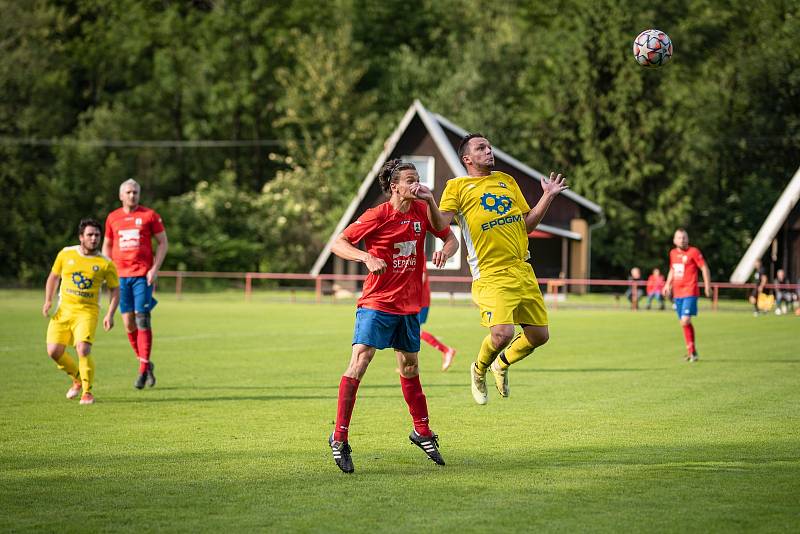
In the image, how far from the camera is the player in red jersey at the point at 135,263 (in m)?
13.9

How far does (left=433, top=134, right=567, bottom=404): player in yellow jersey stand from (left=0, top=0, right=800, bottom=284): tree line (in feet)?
150

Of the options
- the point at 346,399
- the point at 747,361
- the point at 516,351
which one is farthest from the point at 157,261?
the point at 747,361

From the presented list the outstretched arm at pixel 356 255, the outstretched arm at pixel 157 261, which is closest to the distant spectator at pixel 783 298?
the outstretched arm at pixel 157 261

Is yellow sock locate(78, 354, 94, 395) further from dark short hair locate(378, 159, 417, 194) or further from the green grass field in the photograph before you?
dark short hair locate(378, 159, 417, 194)

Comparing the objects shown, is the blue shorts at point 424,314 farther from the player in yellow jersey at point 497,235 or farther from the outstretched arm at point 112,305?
the player in yellow jersey at point 497,235

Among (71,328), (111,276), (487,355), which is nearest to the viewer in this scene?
(487,355)

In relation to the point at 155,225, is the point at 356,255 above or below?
below

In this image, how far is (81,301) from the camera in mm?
12328

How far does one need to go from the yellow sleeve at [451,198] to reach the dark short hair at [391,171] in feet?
3.13

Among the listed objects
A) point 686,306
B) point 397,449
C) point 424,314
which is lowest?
point 397,449

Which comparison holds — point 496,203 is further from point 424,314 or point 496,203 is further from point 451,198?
point 424,314

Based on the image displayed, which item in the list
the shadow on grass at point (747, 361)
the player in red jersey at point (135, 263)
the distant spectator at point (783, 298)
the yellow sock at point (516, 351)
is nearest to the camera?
the yellow sock at point (516, 351)

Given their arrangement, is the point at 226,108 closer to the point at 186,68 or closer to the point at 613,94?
the point at 186,68

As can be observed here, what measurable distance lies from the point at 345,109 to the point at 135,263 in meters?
51.3
